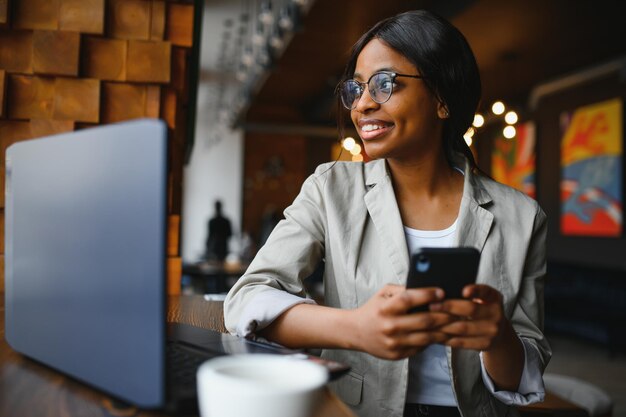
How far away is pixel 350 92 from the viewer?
1307 millimetres

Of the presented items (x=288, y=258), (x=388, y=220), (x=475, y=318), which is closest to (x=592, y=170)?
(x=388, y=220)

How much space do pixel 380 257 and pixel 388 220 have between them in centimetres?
9

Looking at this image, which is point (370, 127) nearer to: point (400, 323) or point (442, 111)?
point (442, 111)

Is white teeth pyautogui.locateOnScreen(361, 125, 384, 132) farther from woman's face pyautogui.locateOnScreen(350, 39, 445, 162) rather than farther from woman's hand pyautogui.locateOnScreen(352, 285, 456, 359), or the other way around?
woman's hand pyautogui.locateOnScreen(352, 285, 456, 359)

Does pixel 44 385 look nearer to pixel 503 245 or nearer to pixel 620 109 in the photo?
pixel 503 245

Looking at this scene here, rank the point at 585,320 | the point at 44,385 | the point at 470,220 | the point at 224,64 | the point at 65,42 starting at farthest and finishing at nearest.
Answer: the point at 224,64 → the point at 585,320 → the point at 65,42 → the point at 470,220 → the point at 44,385

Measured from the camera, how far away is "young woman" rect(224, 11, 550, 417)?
1.16 metres

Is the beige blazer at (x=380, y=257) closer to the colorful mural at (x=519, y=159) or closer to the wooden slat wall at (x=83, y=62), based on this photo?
the wooden slat wall at (x=83, y=62)

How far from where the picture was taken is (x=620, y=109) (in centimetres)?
660

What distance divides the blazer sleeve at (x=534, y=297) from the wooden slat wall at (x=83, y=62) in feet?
3.84

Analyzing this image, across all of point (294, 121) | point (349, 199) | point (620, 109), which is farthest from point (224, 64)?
point (349, 199)

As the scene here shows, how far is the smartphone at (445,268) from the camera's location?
0.73 meters

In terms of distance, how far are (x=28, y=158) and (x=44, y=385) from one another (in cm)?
33

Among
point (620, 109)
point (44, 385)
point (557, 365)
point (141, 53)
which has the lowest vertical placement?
point (557, 365)
